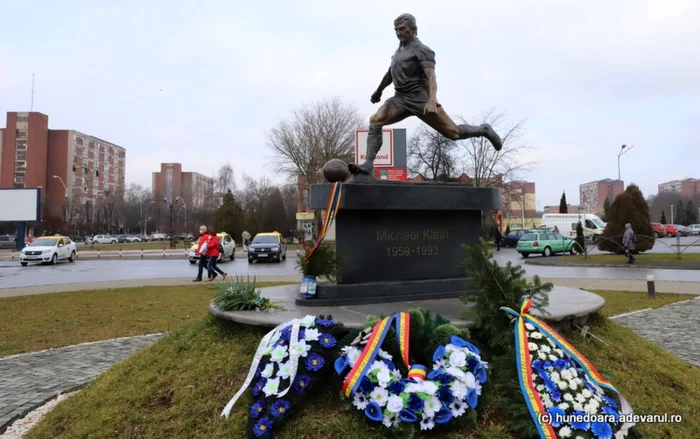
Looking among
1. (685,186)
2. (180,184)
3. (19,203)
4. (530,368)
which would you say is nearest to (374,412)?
(530,368)

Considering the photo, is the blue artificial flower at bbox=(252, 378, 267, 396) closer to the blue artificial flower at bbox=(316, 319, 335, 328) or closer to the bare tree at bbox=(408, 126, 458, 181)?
the blue artificial flower at bbox=(316, 319, 335, 328)

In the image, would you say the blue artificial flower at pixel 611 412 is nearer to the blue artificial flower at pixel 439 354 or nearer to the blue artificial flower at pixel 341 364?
the blue artificial flower at pixel 439 354

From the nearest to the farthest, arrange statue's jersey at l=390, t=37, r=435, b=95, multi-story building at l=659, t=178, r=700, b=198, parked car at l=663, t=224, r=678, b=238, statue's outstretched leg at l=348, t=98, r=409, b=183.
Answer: statue's jersey at l=390, t=37, r=435, b=95, statue's outstretched leg at l=348, t=98, r=409, b=183, parked car at l=663, t=224, r=678, b=238, multi-story building at l=659, t=178, r=700, b=198

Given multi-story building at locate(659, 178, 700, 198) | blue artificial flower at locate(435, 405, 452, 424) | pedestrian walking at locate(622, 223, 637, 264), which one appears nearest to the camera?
blue artificial flower at locate(435, 405, 452, 424)

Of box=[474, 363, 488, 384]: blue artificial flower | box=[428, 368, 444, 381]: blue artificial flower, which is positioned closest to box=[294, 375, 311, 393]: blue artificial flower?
→ box=[428, 368, 444, 381]: blue artificial flower

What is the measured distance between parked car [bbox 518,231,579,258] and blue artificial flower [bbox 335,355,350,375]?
2850cm

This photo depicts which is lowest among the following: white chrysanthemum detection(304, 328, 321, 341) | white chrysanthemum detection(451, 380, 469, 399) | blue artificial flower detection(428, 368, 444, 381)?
white chrysanthemum detection(451, 380, 469, 399)

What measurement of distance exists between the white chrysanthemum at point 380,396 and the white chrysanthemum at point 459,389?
41 centimetres

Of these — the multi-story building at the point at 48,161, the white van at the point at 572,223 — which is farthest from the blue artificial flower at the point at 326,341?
the multi-story building at the point at 48,161

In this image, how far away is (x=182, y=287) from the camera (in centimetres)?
1444

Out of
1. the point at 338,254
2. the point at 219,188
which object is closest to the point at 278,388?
the point at 338,254

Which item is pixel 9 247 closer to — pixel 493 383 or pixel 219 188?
pixel 219 188

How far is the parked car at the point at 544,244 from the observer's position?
2948cm

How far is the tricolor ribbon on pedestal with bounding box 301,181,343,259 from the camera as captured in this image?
4875 millimetres
